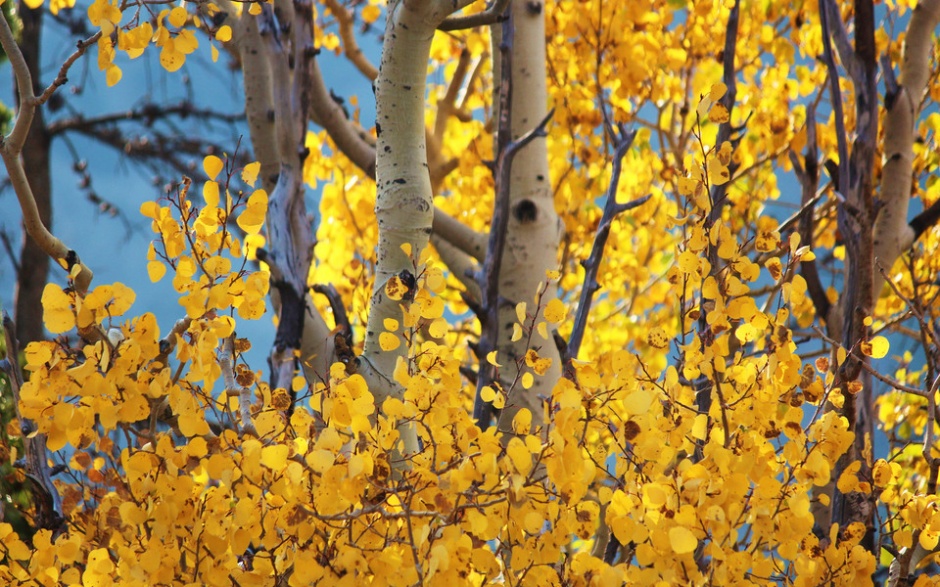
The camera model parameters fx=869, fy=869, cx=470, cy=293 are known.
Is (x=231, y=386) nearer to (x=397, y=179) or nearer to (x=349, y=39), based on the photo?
(x=397, y=179)

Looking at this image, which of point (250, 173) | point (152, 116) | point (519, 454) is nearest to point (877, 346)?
point (519, 454)

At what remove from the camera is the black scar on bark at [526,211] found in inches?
89.5

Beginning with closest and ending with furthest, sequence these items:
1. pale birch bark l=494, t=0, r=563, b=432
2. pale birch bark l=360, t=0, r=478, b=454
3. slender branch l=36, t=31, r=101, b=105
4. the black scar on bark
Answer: slender branch l=36, t=31, r=101, b=105, pale birch bark l=360, t=0, r=478, b=454, pale birch bark l=494, t=0, r=563, b=432, the black scar on bark

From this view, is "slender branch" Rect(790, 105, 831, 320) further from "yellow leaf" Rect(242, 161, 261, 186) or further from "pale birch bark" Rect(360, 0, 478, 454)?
"yellow leaf" Rect(242, 161, 261, 186)

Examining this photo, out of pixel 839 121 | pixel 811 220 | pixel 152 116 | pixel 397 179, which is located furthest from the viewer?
pixel 152 116

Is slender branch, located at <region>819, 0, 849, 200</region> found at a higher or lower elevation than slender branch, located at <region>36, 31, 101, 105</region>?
higher

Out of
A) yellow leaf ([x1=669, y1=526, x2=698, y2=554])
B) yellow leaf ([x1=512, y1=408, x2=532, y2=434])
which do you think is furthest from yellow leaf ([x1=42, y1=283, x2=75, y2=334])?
yellow leaf ([x1=669, y1=526, x2=698, y2=554])

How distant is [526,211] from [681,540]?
137cm

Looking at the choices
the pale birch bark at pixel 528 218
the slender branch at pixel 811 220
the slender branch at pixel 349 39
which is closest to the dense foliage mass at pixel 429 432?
the slender branch at pixel 811 220

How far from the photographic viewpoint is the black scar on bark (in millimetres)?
2273

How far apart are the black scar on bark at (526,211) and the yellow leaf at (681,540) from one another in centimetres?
135

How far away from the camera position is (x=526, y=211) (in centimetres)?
227

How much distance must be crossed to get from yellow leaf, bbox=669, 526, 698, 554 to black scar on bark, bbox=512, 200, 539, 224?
53.0 inches

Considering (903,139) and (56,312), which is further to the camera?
(903,139)
